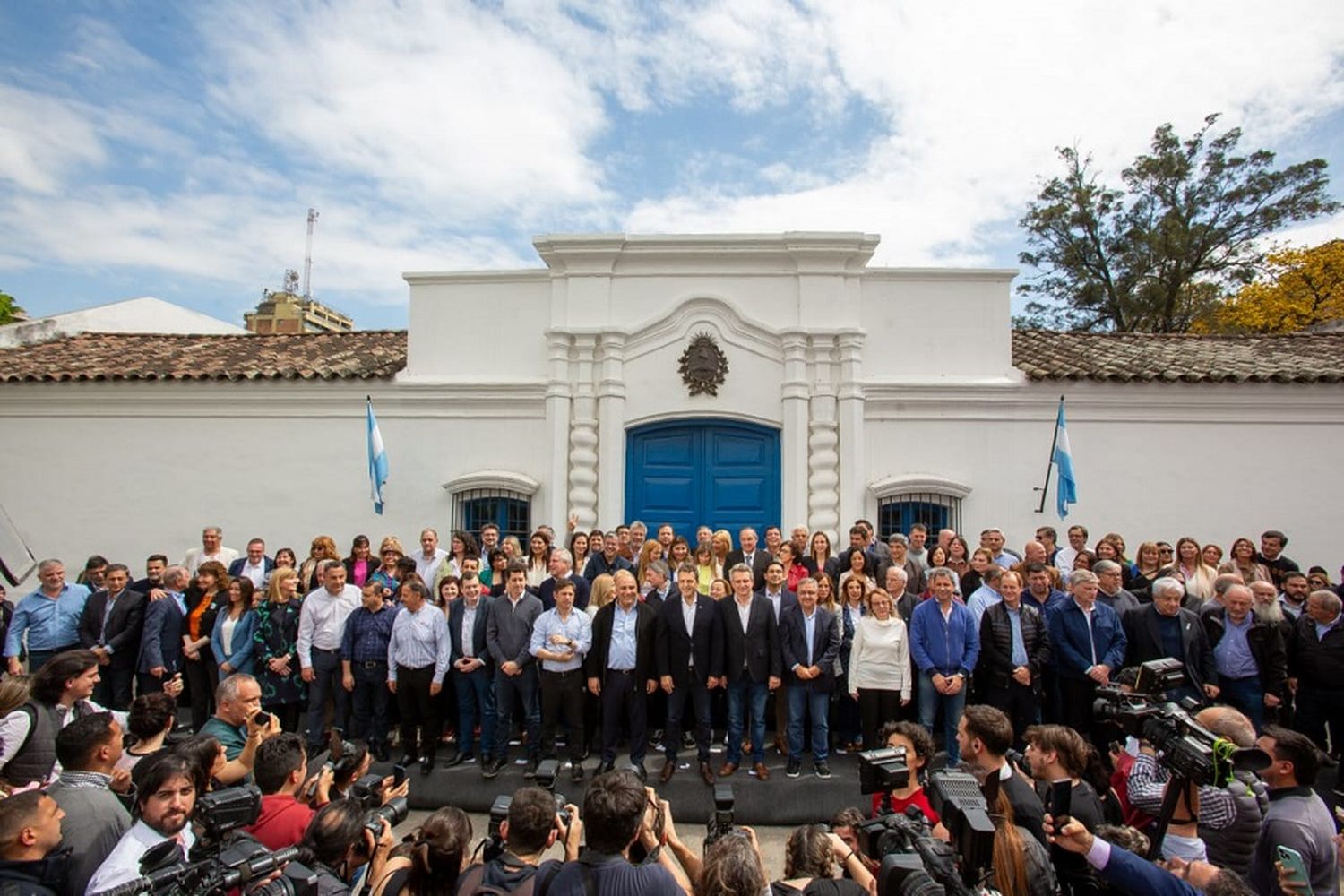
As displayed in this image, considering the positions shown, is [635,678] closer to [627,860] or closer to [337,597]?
[337,597]

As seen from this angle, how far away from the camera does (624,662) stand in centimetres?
646

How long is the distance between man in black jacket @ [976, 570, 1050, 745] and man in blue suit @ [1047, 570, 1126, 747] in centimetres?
13

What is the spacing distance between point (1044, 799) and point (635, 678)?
3.54 m

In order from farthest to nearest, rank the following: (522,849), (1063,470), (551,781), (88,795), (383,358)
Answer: (383,358), (1063,470), (551,781), (88,795), (522,849)

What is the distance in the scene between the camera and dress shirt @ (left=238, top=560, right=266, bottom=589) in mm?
8109

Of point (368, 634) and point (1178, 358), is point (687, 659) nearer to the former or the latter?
point (368, 634)

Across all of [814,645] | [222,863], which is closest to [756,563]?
[814,645]

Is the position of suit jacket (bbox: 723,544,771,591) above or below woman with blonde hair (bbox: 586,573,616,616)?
above

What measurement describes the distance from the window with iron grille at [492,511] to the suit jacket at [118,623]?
12.4 feet

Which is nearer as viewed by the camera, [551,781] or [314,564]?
[551,781]

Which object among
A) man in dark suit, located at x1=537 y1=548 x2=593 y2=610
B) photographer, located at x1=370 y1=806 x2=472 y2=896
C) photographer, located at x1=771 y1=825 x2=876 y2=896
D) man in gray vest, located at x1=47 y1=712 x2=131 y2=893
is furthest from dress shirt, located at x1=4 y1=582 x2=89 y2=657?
photographer, located at x1=771 y1=825 x2=876 y2=896

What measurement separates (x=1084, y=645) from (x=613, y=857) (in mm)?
4958

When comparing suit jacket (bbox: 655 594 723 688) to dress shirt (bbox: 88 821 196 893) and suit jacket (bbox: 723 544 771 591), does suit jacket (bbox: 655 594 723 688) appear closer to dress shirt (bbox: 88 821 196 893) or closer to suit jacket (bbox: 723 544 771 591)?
suit jacket (bbox: 723 544 771 591)

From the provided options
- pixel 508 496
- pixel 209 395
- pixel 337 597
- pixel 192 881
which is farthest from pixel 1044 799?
pixel 209 395
